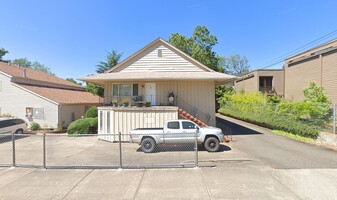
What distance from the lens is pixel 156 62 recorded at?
56.0 ft

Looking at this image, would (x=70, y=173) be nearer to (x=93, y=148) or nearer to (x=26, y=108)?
(x=93, y=148)

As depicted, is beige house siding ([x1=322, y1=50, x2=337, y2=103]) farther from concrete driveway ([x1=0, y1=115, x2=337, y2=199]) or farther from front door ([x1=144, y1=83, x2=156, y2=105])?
front door ([x1=144, y1=83, x2=156, y2=105])

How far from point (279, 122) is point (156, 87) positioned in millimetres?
10247

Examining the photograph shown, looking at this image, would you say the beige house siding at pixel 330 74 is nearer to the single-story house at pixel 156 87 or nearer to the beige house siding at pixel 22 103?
the single-story house at pixel 156 87

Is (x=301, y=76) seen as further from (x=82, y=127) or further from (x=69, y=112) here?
(x=69, y=112)

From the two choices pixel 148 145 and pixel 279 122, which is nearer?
pixel 148 145

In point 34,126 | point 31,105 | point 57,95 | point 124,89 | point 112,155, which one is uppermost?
point 124,89

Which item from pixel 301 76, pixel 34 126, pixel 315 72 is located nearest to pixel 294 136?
pixel 315 72

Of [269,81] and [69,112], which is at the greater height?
[269,81]

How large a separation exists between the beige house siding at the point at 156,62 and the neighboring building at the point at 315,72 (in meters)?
12.4

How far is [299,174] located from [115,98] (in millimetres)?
13186

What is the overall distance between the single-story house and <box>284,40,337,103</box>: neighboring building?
10.2m

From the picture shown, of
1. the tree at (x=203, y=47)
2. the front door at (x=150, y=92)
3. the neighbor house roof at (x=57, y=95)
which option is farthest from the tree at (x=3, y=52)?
the front door at (x=150, y=92)

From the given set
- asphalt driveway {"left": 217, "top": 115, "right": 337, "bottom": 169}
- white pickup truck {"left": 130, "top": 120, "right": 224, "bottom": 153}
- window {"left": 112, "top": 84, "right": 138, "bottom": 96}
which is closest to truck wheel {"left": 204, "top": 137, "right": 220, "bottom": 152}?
white pickup truck {"left": 130, "top": 120, "right": 224, "bottom": 153}
